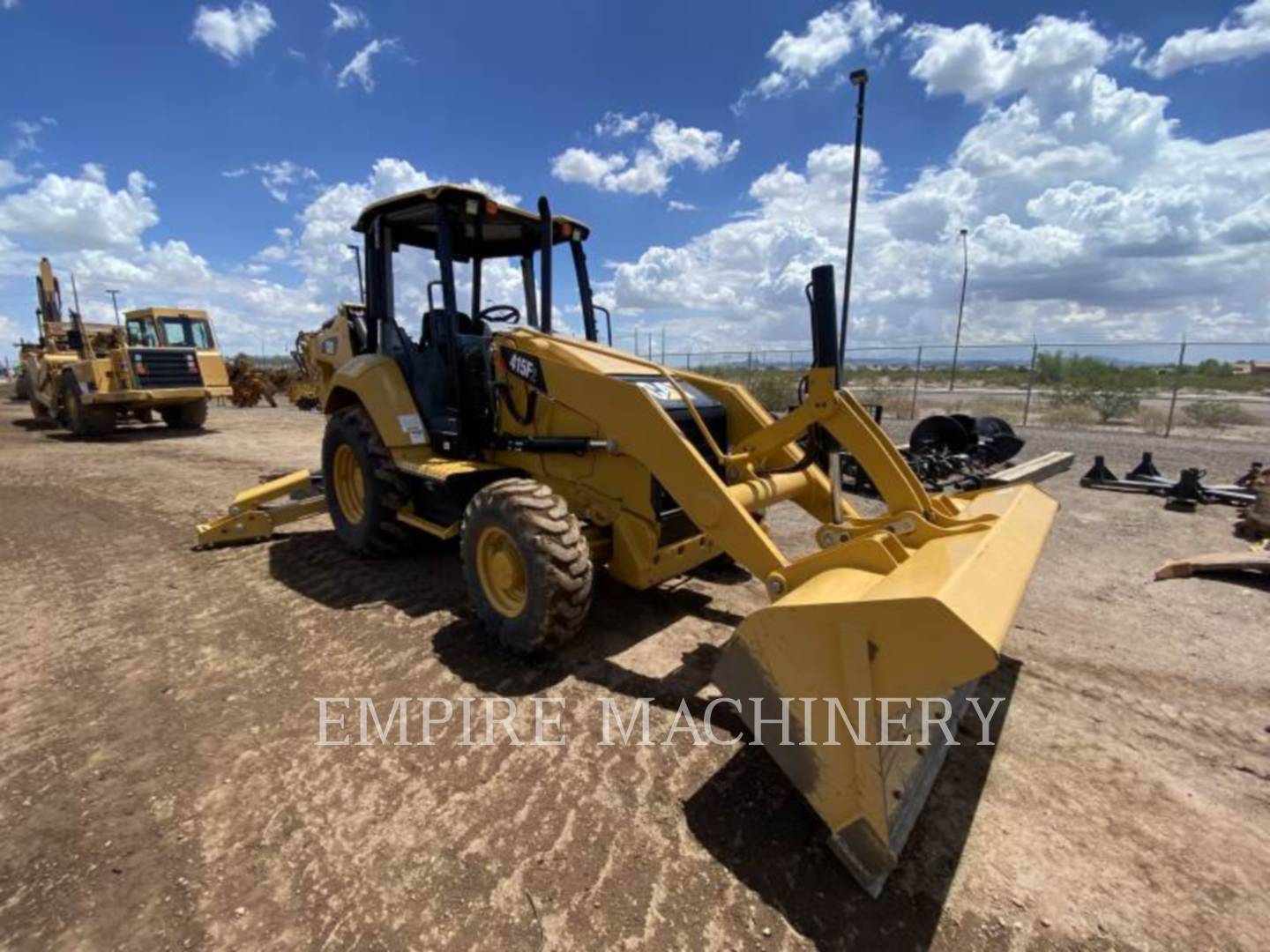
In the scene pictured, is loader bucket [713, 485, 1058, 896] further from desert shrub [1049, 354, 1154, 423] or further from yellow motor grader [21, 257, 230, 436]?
desert shrub [1049, 354, 1154, 423]

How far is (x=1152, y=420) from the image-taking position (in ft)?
54.3

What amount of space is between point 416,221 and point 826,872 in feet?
16.4

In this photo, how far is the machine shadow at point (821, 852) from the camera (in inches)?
82.2

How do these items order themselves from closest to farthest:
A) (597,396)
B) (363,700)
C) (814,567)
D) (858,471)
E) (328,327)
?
(814,567)
(363,700)
(597,396)
(328,327)
(858,471)

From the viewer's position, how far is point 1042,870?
2.29 meters

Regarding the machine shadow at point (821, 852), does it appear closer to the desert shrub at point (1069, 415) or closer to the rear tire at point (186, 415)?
the desert shrub at point (1069, 415)

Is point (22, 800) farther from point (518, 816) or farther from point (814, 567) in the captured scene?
point (814, 567)

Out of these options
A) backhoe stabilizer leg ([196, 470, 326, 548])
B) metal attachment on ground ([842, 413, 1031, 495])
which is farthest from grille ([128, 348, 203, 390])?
metal attachment on ground ([842, 413, 1031, 495])

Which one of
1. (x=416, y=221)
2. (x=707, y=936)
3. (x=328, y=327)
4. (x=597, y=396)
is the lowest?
(x=707, y=936)

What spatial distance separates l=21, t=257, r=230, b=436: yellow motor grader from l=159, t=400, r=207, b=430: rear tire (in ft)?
0.06

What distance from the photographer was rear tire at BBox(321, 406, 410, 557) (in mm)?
5129

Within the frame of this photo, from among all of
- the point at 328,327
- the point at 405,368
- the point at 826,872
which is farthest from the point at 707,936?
the point at 328,327

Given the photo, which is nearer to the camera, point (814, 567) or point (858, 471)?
point (814, 567)

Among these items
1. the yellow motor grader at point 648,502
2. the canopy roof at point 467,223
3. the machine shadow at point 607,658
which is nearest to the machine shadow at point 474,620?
the machine shadow at point 607,658
